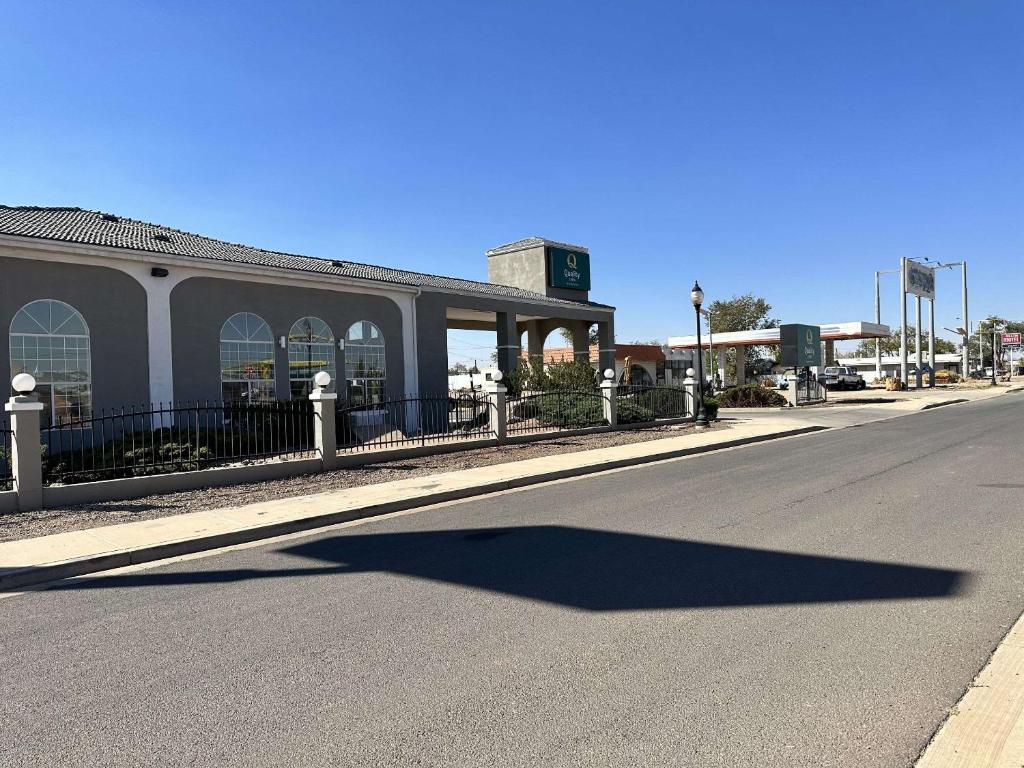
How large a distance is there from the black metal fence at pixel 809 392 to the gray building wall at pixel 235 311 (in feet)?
74.0

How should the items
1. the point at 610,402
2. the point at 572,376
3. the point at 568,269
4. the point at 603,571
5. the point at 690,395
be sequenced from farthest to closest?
the point at 568,269
the point at 572,376
the point at 690,395
the point at 610,402
the point at 603,571

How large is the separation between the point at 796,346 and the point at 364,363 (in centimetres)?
2357

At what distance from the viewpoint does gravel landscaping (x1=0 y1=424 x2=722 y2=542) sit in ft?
31.0

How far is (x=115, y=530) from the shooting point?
880 centimetres

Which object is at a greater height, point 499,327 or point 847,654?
point 499,327

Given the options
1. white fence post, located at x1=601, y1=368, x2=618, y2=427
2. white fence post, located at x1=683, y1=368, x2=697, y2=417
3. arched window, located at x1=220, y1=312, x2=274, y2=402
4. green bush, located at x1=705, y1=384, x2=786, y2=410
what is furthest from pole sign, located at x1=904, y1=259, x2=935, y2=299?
arched window, located at x1=220, y1=312, x2=274, y2=402

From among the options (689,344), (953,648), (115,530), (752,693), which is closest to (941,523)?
(953,648)

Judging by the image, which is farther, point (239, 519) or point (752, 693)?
point (239, 519)

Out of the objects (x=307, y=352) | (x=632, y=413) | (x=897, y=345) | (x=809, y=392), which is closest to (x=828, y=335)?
(x=809, y=392)

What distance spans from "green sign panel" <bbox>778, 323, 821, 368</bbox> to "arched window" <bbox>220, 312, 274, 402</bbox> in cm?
2613

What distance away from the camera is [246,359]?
67.5ft

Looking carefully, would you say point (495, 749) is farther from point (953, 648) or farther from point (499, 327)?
point (499, 327)

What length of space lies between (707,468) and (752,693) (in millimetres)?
10183

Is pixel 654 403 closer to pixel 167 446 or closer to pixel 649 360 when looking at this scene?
pixel 167 446
